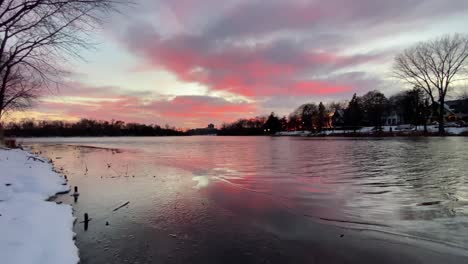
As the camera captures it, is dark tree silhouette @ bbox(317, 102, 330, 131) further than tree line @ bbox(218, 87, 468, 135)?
Yes

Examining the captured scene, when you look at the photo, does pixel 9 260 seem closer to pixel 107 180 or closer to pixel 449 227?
pixel 449 227

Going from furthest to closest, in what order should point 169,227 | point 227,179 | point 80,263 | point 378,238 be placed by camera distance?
point 227,179, point 169,227, point 378,238, point 80,263

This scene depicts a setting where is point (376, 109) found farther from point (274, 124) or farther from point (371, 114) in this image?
point (274, 124)

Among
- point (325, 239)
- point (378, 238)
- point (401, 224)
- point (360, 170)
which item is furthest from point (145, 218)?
point (360, 170)

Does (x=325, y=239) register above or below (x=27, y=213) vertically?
below

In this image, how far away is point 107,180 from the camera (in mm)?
16188

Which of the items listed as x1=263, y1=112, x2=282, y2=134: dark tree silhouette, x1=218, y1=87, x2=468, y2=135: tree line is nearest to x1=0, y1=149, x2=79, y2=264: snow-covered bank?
x1=218, y1=87, x2=468, y2=135: tree line

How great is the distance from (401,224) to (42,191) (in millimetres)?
12250

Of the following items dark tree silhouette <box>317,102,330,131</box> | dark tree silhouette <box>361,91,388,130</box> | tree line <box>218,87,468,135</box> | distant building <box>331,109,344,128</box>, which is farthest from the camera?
dark tree silhouette <box>317,102,330,131</box>

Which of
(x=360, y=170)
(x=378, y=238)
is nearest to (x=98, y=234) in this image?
(x=378, y=238)

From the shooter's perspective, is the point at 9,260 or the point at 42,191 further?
the point at 42,191

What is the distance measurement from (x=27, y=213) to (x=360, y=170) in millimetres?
15801

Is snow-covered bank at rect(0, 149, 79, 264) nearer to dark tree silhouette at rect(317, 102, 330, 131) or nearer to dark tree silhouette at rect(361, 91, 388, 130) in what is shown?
dark tree silhouette at rect(361, 91, 388, 130)

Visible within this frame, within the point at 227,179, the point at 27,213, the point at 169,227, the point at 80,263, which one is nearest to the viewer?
the point at 80,263
